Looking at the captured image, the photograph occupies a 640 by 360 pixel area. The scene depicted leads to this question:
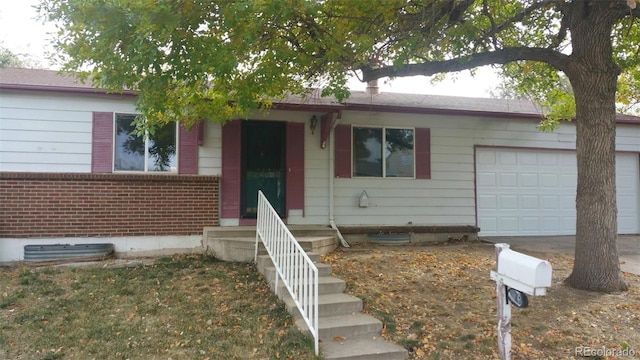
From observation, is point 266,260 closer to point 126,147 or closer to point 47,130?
point 126,147

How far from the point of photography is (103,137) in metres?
7.61

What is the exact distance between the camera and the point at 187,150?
7938 mm

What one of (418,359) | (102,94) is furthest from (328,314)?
(102,94)

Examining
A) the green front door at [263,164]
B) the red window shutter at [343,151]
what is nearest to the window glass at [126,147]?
the green front door at [263,164]

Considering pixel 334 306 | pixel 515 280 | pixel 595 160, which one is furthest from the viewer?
pixel 595 160

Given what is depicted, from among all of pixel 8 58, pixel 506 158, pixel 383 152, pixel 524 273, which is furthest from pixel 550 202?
pixel 8 58

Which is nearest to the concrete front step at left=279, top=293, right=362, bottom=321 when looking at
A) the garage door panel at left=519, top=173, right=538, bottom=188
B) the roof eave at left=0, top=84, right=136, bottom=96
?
the roof eave at left=0, top=84, right=136, bottom=96

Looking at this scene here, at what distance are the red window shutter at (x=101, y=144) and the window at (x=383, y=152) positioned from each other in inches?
→ 183

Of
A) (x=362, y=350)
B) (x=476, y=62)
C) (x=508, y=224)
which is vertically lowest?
(x=362, y=350)

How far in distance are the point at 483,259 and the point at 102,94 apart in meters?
7.16

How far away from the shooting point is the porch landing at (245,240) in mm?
6902

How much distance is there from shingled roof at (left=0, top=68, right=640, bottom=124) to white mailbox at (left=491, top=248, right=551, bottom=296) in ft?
16.3

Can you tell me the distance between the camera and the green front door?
8312 millimetres

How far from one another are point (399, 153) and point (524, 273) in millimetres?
6538
